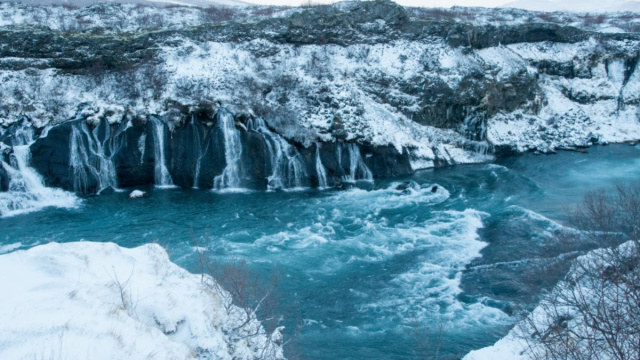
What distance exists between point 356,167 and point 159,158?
11.7m

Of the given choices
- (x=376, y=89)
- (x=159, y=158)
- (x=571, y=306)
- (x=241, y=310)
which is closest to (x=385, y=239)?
(x=571, y=306)

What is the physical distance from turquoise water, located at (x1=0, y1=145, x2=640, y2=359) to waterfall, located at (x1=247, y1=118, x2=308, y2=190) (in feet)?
4.35

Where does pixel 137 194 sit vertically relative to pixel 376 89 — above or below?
below

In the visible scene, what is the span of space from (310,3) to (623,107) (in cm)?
2953

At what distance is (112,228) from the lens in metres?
20.1

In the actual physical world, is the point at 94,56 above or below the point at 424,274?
above

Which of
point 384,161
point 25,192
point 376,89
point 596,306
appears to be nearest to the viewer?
point 596,306

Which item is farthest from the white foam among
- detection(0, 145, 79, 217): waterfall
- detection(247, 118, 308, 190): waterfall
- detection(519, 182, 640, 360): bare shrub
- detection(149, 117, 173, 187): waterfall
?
detection(0, 145, 79, 217): waterfall

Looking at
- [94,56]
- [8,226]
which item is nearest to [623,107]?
[94,56]

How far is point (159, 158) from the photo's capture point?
26312mm

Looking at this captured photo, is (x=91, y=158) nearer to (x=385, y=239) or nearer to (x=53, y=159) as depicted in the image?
(x=53, y=159)

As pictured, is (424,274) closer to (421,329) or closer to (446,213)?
(421,329)

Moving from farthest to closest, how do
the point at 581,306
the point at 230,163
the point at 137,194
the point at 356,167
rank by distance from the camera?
the point at 356,167 < the point at 230,163 < the point at 137,194 < the point at 581,306

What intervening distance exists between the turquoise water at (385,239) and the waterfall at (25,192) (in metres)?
1.24
